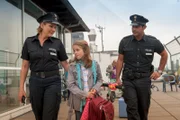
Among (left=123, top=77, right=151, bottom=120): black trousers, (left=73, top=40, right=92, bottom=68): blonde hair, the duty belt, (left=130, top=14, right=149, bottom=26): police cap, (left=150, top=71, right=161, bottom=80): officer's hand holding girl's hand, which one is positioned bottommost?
(left=123, top=77, right=151, bottom=120): black trousers

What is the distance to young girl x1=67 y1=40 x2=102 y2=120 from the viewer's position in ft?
11.2

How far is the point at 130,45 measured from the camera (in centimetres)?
433

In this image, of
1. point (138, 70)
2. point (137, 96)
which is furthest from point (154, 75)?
point (137, 96)

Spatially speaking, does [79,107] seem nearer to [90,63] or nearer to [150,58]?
[90,63]

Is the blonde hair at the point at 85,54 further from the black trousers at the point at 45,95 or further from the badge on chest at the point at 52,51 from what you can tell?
the black trousers at the point at 45,95

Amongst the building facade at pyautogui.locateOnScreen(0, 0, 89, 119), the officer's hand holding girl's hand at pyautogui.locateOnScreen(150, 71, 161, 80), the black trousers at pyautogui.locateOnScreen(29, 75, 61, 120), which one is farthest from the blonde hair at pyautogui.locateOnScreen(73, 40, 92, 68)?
the building facade at pyautogui.locateOnScreen(0, 0, 89, 119)

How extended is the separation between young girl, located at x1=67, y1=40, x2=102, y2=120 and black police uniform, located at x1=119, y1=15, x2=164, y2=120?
0.84m

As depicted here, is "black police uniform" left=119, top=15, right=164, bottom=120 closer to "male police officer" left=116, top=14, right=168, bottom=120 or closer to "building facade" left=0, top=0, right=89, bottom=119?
"male police officer" left=116, top=14, right=168, bottom=120

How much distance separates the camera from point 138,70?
4207 millimetres

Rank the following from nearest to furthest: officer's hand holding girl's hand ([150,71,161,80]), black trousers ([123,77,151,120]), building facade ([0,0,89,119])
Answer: black trousers ([123,77,151,120]) < officer's hand holding girl's hand ([150,71,161,80]) < building facade ([0,0,89,119])

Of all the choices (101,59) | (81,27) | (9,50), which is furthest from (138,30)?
(101,59)

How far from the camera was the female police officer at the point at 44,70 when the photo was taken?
11.2 ft

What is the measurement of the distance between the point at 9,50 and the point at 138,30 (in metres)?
4.03

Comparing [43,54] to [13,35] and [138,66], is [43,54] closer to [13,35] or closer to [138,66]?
[138,66]
